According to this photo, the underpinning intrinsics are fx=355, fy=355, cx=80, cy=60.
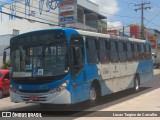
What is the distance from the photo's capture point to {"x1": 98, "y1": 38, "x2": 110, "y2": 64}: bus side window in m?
14.8

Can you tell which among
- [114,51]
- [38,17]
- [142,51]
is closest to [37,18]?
[38,17]

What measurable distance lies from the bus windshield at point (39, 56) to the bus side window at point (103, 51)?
2.88m

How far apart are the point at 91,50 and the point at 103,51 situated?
127 cm

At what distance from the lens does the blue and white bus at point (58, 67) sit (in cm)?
1195

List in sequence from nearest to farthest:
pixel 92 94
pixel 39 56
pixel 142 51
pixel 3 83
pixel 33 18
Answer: pixel 39 56
pixel 92 94
pixel 3 83
pixel 142 51
pixel 33 18

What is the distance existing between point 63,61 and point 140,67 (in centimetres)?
906

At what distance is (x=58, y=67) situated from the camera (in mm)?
12016

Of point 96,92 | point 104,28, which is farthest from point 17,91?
point 104,28

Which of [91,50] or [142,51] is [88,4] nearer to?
[142,51]

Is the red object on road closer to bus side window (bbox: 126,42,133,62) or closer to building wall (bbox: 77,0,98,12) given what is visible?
bus side window (bbox: 126,42,133,62)

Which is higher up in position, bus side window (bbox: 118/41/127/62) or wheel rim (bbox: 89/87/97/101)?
bus side window (bbox: 118/41/127/62)

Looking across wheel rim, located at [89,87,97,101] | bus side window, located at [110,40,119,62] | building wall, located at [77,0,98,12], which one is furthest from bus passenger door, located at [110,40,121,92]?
building wall, located at [77,0,98,12]

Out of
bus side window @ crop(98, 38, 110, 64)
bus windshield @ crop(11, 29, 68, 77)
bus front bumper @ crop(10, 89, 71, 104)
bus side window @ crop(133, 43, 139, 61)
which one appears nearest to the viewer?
bus front bumper @ crop(10, 89, 71, 104)

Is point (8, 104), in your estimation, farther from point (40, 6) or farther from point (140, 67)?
point (40, 6)
